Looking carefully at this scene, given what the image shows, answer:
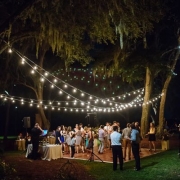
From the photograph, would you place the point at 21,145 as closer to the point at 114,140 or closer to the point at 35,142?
the point at 35,142

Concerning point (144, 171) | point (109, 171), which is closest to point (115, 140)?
point (109, 171)

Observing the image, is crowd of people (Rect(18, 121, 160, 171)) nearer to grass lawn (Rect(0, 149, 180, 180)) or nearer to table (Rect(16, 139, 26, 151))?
grass lawn (Rect(0, 149, 180, 180))

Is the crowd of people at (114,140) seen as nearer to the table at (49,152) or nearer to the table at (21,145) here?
the table at (49,152)

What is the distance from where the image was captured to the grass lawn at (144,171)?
8.70 m

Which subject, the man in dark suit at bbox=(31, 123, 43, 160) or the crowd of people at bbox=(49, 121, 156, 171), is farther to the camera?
the man in dark suit at bbox=(31, 123, 43, 160)

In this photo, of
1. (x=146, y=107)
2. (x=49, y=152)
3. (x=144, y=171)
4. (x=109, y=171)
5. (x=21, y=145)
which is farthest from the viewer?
(x=146, y=107)

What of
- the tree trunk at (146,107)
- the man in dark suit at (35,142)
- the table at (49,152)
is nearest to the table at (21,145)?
the table at (49,152)

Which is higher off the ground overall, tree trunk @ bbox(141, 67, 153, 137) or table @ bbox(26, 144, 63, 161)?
tree trunk @ bbox(141, 67, 153, 137)

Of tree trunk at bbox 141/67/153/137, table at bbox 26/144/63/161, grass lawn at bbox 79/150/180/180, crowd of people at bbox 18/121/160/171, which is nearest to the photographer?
grass lawn at bbox 79/150/180/180

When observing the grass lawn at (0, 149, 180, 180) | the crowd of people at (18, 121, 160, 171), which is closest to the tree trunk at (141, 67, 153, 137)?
the crowd of people at (18, 121, 160, 171)

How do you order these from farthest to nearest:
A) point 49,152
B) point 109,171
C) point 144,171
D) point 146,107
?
point 146,107 → point 49,152 → point 109,171 → point 144,171

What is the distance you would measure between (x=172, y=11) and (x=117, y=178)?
1445 cm

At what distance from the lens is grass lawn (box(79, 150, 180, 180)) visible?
870 centimetres

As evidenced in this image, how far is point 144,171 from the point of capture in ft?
31.2
